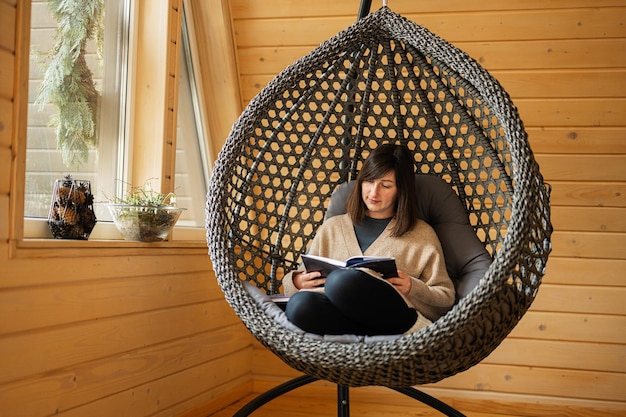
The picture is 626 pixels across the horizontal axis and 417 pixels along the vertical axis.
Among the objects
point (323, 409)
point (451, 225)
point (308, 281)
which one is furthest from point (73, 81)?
point (323, 409)

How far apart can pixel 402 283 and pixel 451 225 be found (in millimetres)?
369

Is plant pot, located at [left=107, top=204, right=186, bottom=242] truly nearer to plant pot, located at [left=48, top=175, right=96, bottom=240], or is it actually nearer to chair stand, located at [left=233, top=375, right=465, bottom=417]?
plant pot, located at [left=48, top=175, right=96, bottom=240]

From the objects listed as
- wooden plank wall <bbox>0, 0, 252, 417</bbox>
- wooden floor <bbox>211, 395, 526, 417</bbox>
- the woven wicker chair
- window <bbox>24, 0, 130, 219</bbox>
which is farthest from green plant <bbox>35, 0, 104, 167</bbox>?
wooden floor <bbox>211, 395, 526, 417</bbox>

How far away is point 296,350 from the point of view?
1.68 meters

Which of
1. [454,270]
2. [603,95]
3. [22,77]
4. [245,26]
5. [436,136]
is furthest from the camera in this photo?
[245,26]

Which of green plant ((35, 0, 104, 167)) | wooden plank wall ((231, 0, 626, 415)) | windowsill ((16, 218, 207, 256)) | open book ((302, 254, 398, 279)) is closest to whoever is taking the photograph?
windowsill ((16, 218, 207, 256))

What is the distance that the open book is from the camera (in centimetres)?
184

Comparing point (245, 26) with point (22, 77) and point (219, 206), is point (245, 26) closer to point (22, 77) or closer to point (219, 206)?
point (219, 206)

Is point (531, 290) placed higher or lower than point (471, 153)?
lower

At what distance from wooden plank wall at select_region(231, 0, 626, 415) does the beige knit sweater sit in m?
0.89

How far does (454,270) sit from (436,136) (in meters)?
0.47

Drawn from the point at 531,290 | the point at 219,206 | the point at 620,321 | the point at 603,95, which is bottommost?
the point at 620,321

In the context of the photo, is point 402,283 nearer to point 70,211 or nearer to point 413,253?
point 413,253

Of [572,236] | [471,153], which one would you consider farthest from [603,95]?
[471,153]
